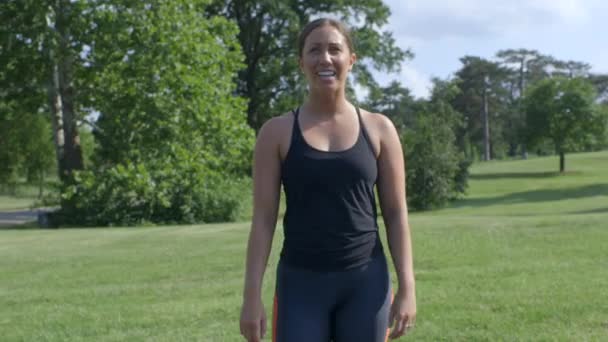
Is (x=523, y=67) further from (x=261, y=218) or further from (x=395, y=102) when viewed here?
(x=261, y=218)

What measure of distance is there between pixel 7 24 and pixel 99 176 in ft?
19.5

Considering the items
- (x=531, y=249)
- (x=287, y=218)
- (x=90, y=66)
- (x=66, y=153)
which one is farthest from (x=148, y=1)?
(x=287, y=218)

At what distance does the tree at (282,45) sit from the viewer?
37344mm

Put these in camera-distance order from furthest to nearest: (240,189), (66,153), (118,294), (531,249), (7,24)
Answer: (240,189)
(66,153)
(7,24)
(531,249)
(118,294)

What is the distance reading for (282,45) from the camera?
129 ft

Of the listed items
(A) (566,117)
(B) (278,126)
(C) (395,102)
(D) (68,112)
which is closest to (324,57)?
(B) (278,126)

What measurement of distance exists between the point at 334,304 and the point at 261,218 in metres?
0.46

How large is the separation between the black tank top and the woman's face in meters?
0.22

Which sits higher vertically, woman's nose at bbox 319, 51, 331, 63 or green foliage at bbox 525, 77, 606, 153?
green foliage at bbox 525, 77, 606, 153

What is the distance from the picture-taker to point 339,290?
3133mm

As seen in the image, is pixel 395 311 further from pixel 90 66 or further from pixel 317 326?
pixel 90 66

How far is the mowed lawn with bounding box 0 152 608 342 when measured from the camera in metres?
7.09

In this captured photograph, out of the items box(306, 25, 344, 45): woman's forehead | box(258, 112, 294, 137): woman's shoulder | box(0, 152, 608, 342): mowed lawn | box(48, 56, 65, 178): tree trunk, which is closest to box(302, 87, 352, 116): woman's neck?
box(258, 112, 294, 137): woman's shoulder

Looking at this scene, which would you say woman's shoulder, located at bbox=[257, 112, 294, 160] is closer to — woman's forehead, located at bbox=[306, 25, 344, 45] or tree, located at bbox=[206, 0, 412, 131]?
woman's forehead, located at bbox=[306, 25, 344, 45]
